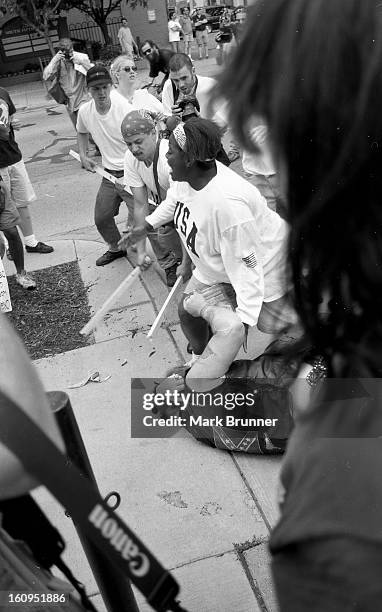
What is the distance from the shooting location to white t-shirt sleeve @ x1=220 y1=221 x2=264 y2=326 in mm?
2957

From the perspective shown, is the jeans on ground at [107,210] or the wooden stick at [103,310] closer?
the wooden stick at [103,310]

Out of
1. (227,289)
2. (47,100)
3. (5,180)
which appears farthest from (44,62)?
(227,289)

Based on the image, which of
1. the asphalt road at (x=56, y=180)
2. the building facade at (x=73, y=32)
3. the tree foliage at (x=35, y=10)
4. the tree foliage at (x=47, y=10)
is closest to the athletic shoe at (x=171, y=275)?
the asphalt road at (x=56, y=180)

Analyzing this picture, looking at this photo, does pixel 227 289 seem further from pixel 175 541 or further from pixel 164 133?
pixel 164 133

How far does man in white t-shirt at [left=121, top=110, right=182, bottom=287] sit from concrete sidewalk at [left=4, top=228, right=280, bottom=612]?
2.08 feet

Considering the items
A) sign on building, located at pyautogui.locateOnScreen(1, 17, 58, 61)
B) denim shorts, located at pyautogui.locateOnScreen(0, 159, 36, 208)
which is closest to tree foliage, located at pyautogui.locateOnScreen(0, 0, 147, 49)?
sign on building, located at pyautogui.locateOnScreen(1, 17, 58, 61)

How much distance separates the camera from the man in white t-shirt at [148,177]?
13.6ft

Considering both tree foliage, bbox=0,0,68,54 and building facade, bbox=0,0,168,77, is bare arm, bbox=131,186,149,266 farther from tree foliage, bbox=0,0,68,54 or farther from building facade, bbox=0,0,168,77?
building facade, bbox=0,0,168,77

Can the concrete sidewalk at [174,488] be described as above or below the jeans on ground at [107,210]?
below

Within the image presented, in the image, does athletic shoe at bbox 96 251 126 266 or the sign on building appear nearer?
athletic shoe at bbox 96 251 126 266

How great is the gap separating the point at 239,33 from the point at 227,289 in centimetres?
250

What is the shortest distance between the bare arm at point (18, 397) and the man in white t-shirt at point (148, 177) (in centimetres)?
337

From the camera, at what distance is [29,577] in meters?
1.03

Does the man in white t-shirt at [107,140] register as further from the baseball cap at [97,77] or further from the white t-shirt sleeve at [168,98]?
the white t-shirt sleeve at [168,98]
